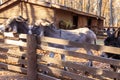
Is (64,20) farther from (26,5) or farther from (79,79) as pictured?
(79,79)

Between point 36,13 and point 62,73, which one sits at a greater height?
point 36,13

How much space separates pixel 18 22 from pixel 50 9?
39.5 ft

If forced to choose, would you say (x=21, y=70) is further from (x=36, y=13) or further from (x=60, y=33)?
(x=36, y=13)

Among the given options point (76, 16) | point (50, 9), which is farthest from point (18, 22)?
point (76, 16)

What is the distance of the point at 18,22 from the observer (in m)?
7.48

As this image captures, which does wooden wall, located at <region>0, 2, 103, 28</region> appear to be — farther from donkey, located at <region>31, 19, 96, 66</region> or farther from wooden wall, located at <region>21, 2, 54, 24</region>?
donkey, located at <region>31, 19, 96, 66</region>

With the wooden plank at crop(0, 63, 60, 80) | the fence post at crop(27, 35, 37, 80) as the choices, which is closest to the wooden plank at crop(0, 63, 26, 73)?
the wooden plank at crop(0, 63, 60, 80)

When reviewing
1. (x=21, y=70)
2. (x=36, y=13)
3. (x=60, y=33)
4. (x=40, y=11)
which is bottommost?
(x=21, y=70)

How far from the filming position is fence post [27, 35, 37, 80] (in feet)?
20.0

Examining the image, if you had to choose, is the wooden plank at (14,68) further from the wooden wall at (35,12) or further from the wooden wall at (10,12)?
the wooden wall at (10,12)

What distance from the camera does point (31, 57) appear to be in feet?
20.3

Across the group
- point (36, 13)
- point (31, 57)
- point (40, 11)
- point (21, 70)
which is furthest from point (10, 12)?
point (31, 57)

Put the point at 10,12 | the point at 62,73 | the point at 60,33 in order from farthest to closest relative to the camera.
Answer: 1. the point at 10,12
2. the point at 60,33
3. the point at 62,73

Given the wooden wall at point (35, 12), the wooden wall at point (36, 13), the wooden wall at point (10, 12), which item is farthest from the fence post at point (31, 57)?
the wooden wall at point (10, 12)
